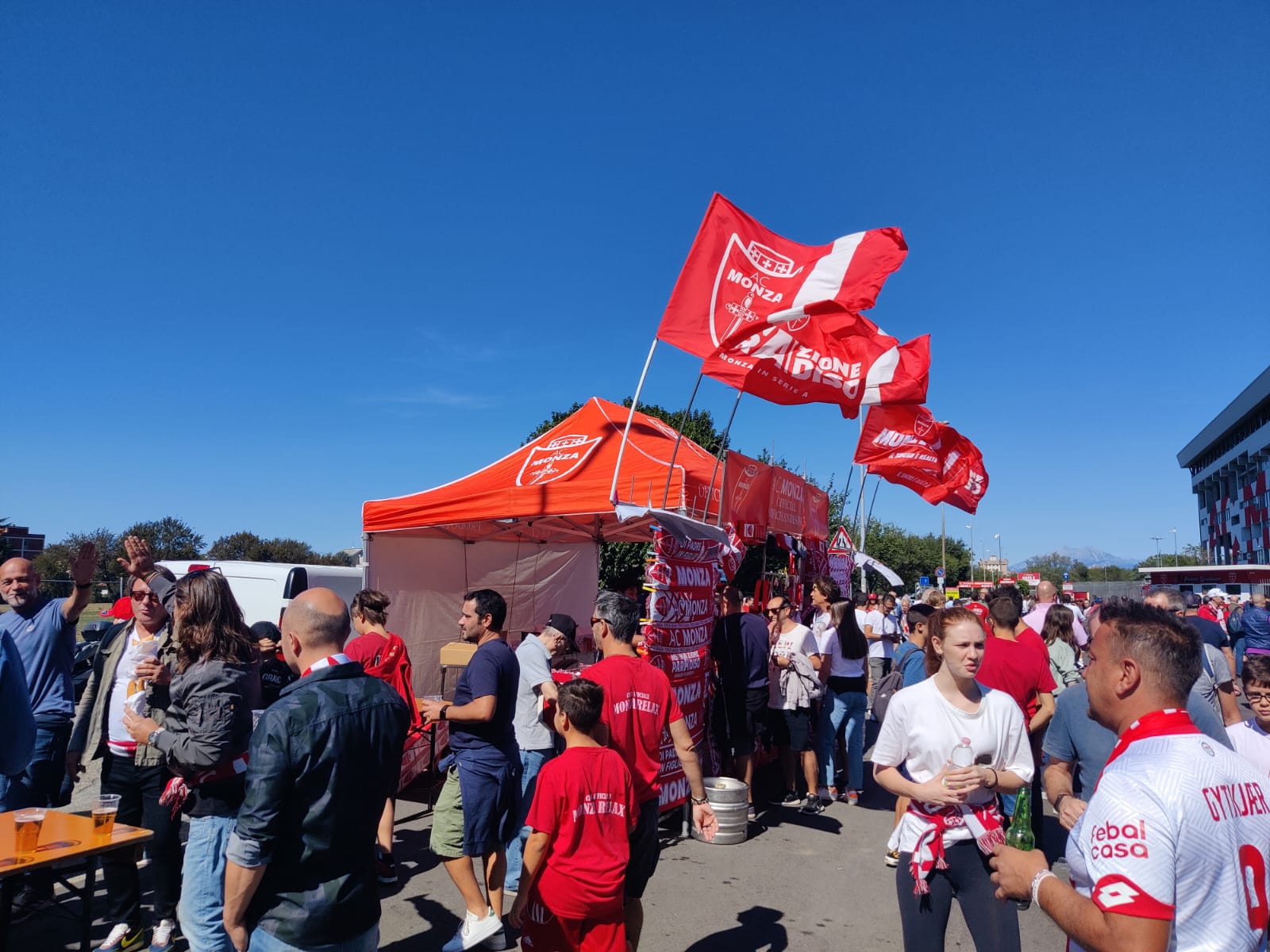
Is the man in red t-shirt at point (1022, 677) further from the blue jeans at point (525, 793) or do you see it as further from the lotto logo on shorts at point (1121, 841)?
the lotto logo on shorts at point (1121, 841)

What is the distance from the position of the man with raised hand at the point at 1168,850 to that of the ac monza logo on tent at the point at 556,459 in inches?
278

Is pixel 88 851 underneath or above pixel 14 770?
underneath

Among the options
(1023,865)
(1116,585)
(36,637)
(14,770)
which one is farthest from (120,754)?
(1116,585)

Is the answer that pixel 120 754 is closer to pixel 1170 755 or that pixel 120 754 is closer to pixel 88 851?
pixel 88 851

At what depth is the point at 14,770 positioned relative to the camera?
3789 millimetres

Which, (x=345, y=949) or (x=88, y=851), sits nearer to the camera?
(x=345, y=949)

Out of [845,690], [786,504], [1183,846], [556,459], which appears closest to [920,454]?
[786,504]

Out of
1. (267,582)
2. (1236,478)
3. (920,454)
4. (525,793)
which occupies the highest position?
(1236,478)

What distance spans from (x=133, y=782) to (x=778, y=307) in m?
6.33

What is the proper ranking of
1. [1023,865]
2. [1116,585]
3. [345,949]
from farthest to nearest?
[1116,585] → [345,949] → [1023,865]

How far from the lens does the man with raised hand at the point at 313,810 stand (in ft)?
7.86

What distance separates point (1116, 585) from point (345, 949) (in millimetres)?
60969

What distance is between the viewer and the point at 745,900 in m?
5.17

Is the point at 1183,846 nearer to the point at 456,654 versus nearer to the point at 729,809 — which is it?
the point at 729,809
